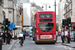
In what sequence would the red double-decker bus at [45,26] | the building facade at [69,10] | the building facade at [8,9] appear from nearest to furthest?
the red double-decker bus at [45,26]
the building facade at [69,10]
the building facade at [8,9]

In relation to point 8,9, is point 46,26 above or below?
below

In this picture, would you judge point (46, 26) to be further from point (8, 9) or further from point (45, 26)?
point (8, 9)

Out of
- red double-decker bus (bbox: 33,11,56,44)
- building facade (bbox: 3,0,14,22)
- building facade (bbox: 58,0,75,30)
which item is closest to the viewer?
red double-decker bus (bbox: 33,11,56,44)

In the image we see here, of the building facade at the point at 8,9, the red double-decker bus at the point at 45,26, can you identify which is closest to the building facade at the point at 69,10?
the building facade at the point at 8,9

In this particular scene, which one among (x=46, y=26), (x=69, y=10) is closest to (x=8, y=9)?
(x=69, y=10)

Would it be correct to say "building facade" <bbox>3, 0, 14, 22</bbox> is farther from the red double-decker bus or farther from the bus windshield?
the bus windshield

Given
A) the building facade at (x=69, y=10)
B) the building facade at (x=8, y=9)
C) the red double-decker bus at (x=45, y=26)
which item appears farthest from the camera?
the building facade at (x=8, y=9)

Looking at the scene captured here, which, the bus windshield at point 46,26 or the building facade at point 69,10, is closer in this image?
the bus windshield at point 46,26

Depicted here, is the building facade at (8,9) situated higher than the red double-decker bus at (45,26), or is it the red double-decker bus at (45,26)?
the building facade at (8,9)

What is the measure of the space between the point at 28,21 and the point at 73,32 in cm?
5468

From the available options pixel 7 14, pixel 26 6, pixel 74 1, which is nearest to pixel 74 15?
pixel 74 1

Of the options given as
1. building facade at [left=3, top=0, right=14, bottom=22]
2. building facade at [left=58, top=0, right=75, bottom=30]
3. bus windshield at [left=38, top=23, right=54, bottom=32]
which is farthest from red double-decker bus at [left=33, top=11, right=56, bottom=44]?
building facade at [left=3, top=0, right=14, bottom=22]

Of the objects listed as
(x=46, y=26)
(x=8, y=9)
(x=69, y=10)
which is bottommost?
(x=46, y=26)

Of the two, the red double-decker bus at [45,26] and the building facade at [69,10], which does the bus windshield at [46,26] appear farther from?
the building facade at [69,10]
